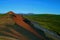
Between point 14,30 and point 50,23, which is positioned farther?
point 50,23

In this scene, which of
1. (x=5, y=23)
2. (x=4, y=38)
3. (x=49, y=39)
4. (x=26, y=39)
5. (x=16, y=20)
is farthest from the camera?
(x=49, y=39)

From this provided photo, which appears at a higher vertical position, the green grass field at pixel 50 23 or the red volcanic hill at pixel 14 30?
the red volcanic hill at pixel 14 30

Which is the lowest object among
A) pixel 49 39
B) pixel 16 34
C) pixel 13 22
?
pixel 49 39

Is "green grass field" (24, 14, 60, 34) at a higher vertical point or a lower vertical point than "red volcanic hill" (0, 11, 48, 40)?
lower

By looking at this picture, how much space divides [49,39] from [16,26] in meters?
2.67

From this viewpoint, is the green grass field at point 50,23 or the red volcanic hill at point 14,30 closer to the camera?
the red volcanic hill at point 14,30

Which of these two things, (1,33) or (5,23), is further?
(5,23)

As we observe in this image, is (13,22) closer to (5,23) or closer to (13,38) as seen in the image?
(5,23)

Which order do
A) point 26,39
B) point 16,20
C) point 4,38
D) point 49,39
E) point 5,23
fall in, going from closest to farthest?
point 4,38 < point 26,39 < point 5,23 < point 16,20 < point 49,39

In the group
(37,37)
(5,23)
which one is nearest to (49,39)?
(37,37)

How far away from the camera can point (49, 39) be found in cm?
1080

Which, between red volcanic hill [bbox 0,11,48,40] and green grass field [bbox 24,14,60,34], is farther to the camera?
green grass field [bbox 24,14,60,34]

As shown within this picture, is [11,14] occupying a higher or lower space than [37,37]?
higher

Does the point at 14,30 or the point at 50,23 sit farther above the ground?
the point at 14,30
